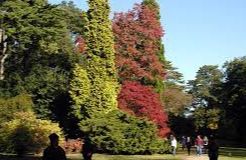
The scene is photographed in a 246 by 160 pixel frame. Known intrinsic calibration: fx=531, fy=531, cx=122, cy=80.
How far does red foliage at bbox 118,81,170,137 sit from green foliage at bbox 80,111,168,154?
599cm

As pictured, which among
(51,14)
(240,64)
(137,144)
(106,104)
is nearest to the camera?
(137,144)

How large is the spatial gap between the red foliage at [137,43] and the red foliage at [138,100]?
208cm

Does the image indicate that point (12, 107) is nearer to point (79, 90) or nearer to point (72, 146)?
point (72, 146)

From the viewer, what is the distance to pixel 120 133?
39188 mm

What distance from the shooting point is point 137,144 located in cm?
3959

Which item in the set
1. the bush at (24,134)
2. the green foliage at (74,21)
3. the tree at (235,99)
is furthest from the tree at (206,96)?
the bush at (24,134)

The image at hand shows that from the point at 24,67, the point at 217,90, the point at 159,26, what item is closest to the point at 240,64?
the point at 217,90

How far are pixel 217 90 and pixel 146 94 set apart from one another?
180 feet

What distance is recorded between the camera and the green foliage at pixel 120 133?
1534 inches

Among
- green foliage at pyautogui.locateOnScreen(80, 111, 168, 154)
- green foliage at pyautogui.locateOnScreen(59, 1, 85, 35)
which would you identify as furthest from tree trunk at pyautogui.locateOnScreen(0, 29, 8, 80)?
green foliage at pyautogui.locateOnScreen(80, 111, 168, 154)

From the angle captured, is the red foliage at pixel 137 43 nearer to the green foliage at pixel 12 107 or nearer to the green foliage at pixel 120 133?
the green foliage at pixel 120 133

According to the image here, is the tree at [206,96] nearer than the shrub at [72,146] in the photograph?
No

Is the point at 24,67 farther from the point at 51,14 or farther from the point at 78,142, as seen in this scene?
the point at 78,142

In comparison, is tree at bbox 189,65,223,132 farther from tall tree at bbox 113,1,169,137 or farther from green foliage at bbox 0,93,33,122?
green foliage at bbox 0,93,33,122
